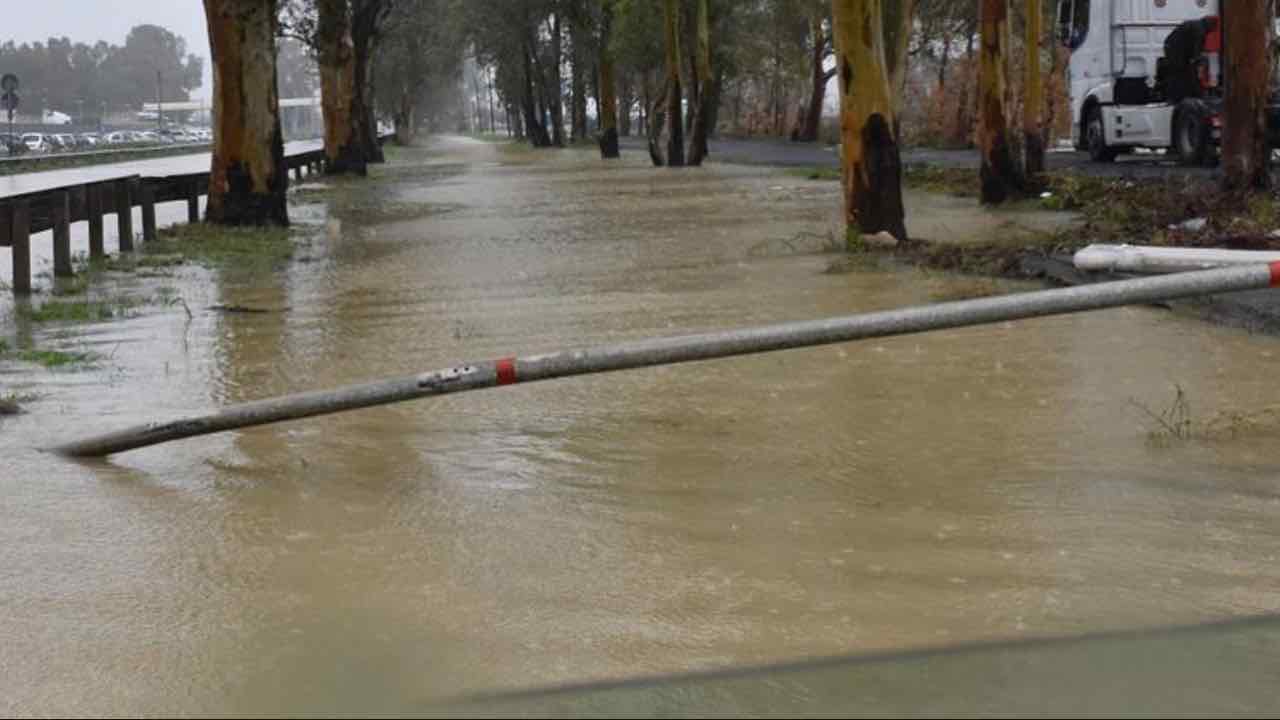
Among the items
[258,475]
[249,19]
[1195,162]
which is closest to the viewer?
[258,475]

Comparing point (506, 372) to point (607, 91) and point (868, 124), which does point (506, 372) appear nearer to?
point (868, 124)

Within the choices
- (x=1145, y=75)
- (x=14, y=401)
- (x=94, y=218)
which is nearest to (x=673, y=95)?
(x=1145, y=75)

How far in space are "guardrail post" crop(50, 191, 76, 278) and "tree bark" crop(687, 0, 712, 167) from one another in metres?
24.8

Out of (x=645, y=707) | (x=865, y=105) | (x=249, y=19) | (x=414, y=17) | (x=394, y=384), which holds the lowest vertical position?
(x=645, y=707)

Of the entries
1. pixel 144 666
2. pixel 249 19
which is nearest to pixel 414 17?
pixel 249 19

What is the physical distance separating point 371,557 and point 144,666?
1117mm

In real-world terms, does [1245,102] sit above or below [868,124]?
above

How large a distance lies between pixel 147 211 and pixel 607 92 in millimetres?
34648

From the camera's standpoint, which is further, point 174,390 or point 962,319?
point 174,390

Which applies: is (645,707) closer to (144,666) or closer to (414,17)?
(144,666)

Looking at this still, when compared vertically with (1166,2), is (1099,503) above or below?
below

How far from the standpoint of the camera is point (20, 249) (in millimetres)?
13828

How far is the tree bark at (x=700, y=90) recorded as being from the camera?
3962cm

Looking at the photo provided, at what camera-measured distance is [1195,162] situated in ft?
88.6
